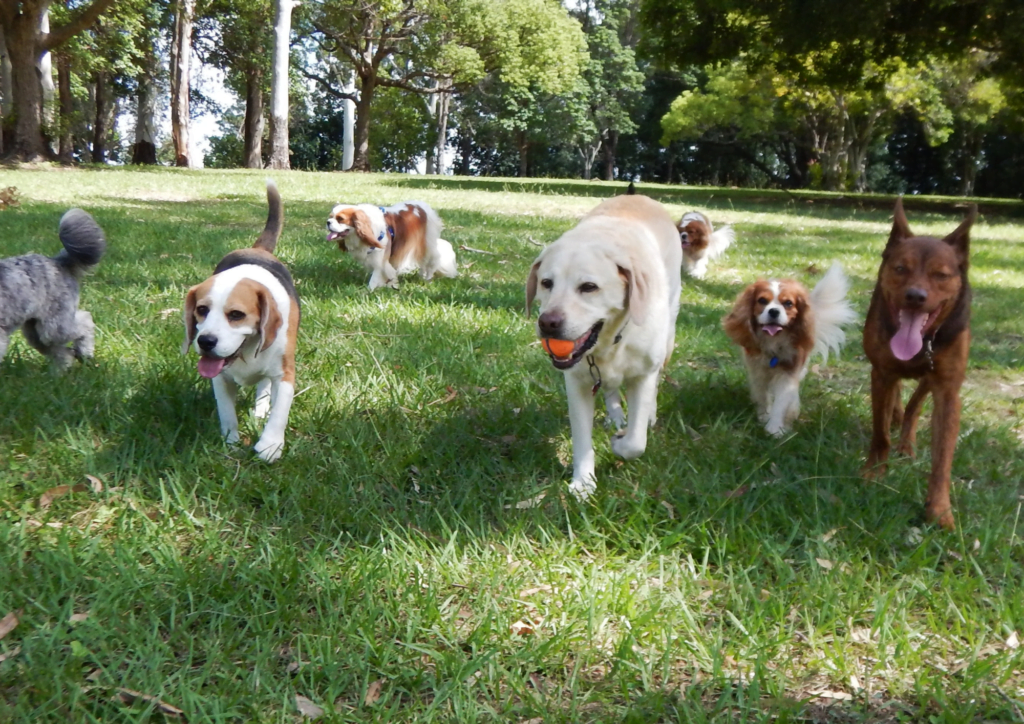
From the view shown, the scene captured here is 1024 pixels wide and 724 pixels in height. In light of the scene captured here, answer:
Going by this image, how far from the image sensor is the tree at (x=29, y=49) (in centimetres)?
2113

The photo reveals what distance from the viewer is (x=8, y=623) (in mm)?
2475

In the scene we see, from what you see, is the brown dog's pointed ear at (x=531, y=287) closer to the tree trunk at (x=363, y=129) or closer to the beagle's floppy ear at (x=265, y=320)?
the beagle's floppy ear at (x=265, y=320)

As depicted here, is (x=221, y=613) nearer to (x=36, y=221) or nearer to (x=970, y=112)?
(x=36, y=221)

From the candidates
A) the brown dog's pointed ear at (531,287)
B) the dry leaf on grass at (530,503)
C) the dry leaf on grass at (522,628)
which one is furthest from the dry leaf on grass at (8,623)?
the brown dog's pointed ear at (531,287)

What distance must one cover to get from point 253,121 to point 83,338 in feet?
116

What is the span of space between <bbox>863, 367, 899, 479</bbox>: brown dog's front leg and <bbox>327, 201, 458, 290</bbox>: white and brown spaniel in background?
4975 mm

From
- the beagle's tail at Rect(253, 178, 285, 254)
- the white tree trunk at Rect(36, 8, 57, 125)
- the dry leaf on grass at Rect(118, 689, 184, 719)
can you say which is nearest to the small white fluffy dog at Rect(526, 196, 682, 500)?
the dry leaf on grass at Rect(118, 689, 184, 719)

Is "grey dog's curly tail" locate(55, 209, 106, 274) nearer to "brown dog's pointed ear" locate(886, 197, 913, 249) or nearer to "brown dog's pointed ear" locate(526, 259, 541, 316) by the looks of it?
"brown dog's pointed ear" locate(526, 259, 541, 316)

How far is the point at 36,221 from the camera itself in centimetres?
1012

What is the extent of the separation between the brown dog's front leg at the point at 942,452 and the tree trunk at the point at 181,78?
104 feet

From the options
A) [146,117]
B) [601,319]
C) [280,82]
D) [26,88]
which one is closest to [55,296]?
[601,319]

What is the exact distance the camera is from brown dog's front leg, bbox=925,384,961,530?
323cm

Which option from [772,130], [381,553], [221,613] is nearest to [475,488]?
[381,553]

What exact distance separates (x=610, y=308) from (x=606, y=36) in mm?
53119
